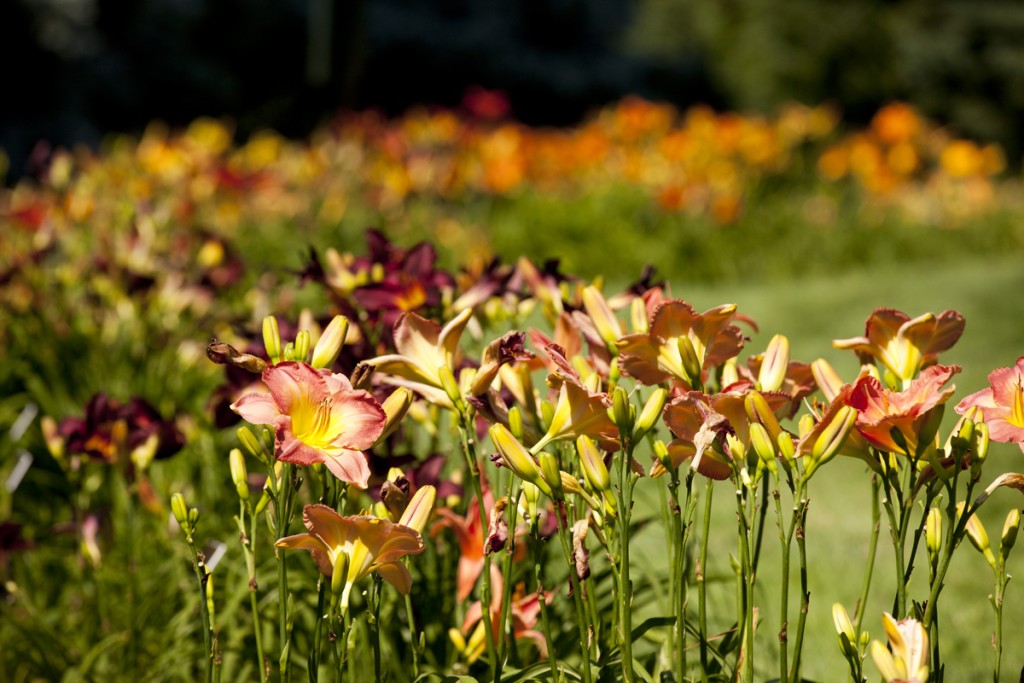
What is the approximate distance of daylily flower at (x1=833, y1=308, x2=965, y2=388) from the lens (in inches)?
56.9

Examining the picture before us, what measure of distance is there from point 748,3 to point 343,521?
1691 centimetres

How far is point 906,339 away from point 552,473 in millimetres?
588

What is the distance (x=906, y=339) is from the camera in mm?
1469

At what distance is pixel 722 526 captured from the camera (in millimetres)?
3367

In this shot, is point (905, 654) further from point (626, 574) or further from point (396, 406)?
point (396, 406)

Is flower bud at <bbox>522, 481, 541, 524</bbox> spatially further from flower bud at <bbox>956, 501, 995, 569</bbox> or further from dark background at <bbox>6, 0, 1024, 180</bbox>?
Answer: dark background at <bbox>6, 0, 1024, 180</bbox>

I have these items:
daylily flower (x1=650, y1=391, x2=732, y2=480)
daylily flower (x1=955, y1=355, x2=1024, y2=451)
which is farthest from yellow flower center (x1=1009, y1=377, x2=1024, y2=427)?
daylily flower (x1=650, y1=391, x2=732, y2=480)

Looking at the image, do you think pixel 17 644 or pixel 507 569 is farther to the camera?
pixel 17 644

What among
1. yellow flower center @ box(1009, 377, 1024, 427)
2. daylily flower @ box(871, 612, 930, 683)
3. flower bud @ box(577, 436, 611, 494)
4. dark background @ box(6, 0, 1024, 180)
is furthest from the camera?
dark background @ box(6, 0, 1024, 180)

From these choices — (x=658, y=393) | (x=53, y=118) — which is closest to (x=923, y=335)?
(x=658, y=393)

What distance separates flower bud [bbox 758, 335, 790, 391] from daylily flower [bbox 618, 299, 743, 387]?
0.15ft

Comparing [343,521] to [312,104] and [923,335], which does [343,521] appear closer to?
[923,335]

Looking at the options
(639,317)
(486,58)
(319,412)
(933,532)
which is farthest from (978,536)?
(486,58)

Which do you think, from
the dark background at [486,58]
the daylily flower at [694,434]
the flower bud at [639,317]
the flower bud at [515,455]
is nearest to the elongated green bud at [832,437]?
the daylily flower at [694,434]
